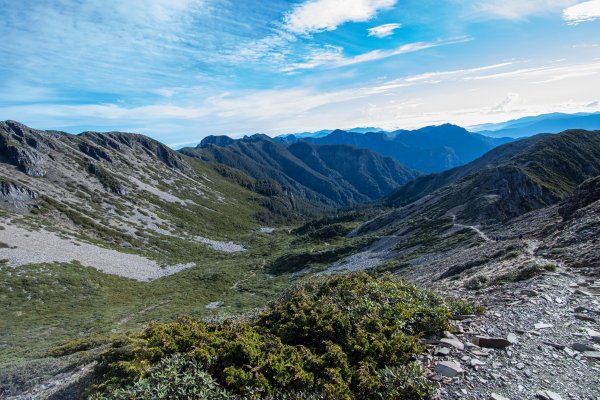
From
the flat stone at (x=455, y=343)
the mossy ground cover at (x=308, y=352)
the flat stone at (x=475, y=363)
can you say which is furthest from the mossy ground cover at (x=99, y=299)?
the flat stone at (x=475, y=363)

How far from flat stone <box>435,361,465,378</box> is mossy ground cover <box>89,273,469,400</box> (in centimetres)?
64

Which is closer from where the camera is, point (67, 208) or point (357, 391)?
point (357, 391)

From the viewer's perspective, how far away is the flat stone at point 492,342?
862cm

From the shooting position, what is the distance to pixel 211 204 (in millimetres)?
194625

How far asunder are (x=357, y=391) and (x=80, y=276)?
66967 millimetres

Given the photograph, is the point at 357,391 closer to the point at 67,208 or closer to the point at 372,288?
the point at 372,288

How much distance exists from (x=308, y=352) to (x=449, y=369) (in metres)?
3.32

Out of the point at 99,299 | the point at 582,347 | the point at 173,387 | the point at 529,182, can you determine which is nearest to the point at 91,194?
the point at 99,299

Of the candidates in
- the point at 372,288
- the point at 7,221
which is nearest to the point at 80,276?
the point at 7,221

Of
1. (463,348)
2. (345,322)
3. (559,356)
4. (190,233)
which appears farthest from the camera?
(190,233)

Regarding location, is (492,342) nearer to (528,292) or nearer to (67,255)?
(528,292)

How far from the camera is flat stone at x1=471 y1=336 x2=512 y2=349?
862 centimetres

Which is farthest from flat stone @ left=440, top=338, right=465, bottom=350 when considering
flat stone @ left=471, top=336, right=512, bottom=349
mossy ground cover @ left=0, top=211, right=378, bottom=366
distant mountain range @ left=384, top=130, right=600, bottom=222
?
distant mountain range @ left=384, top=130, right=600, bottom=222

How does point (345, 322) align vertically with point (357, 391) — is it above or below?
above
